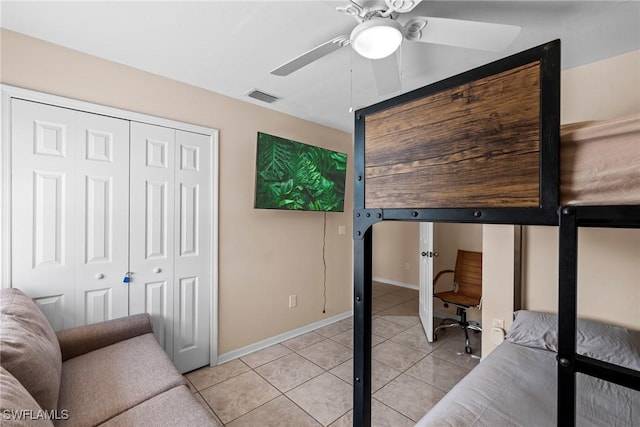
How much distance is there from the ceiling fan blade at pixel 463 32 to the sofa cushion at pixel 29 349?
2172 mm

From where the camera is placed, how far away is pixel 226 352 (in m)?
2.48

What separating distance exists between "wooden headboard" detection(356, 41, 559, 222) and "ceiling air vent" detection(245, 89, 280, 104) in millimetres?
1671

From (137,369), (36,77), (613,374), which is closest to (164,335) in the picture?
Answer: (137,369)

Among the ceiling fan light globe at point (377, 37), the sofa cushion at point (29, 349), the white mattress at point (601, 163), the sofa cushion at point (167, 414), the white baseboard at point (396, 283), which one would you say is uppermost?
the ceiling fan light globe at point (377, 37)

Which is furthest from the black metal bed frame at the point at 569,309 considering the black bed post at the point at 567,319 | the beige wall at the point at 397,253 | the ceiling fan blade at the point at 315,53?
the beige wall at the point at 397,253

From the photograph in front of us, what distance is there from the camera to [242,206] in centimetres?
260

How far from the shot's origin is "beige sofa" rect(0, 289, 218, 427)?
1.02 metres

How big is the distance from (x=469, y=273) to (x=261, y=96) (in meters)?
3.04

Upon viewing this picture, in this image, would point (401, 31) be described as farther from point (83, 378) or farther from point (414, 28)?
point (83, 378)

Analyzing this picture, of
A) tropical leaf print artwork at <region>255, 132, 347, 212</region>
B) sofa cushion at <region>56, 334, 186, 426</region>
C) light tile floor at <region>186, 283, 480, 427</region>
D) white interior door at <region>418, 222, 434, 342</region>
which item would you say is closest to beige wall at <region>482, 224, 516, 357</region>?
light tile floor at <region>186, 283, 480, 427</region>

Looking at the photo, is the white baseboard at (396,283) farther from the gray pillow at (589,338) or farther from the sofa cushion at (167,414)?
the sofa cushion at (167,414)

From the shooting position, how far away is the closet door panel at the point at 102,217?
1.81 m

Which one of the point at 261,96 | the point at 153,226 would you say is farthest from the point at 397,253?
the point at 153,226

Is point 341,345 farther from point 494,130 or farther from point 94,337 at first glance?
point 494,130
